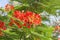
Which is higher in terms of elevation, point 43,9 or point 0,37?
point 43,9

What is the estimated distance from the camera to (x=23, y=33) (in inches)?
133

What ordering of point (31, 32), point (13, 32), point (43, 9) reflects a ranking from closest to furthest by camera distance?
point (31, 32)
point (13, 32)
point (43, 9)

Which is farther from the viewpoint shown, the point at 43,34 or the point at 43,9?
the point at 43,9

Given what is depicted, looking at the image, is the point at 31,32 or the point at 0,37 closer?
the point at 31,32

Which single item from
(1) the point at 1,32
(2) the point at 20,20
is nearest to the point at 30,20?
(2) the point at 20,20

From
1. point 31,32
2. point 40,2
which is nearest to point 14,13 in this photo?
point 31,32

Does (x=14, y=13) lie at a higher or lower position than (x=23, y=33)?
higher

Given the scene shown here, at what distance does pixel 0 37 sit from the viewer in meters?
3.61

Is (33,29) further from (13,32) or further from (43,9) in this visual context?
(43,9)

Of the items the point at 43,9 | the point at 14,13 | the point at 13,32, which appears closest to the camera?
the point at 13,32

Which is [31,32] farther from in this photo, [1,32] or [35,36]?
[1,32]

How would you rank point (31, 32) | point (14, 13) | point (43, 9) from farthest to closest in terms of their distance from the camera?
point (43, 9), point (14, 13), point (31, 32)

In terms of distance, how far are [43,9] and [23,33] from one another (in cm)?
108

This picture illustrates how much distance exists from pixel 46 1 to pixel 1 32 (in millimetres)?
1423
